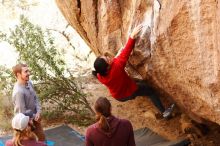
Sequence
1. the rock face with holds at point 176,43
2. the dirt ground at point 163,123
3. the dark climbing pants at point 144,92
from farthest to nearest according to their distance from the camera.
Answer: the dirt ground at point 163,123, the dark climbing pants at point 144,92, the rock face with holds at point 176,43

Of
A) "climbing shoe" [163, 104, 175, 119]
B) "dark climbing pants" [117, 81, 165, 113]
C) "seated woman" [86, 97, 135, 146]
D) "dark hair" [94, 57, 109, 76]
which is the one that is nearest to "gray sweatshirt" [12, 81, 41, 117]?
"dark hair" [94, 57, 109, 76]

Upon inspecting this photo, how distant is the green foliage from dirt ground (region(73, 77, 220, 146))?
0.69 m

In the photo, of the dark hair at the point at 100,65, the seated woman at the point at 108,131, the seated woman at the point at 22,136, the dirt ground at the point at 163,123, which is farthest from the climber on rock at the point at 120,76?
the seated woman at the point at 22,136

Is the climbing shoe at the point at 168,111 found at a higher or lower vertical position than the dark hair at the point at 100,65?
lower

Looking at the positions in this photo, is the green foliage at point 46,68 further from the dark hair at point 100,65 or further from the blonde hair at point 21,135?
the blonde hair at point 21,135

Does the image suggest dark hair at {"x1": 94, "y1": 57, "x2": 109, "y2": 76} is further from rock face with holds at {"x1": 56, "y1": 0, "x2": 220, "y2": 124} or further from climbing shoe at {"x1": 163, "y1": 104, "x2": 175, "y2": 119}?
climbing shoe at {"x1": 163, "y1": 104, "x2": 175, "y2": 119}

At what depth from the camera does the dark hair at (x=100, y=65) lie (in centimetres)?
577

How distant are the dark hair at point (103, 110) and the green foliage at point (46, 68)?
4.93 m

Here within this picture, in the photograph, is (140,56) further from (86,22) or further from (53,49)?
(53,49)

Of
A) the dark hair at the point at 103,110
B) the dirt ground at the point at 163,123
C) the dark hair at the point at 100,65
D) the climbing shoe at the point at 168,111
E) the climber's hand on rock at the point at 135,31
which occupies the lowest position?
the dirt ground at the point at 163,123

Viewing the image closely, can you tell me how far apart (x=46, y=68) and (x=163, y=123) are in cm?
301

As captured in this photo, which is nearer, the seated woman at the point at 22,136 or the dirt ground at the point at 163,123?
the seated woman at the point at 22,136

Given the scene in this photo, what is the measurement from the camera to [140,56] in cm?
586

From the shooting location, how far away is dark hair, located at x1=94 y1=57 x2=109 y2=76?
5773 mm
